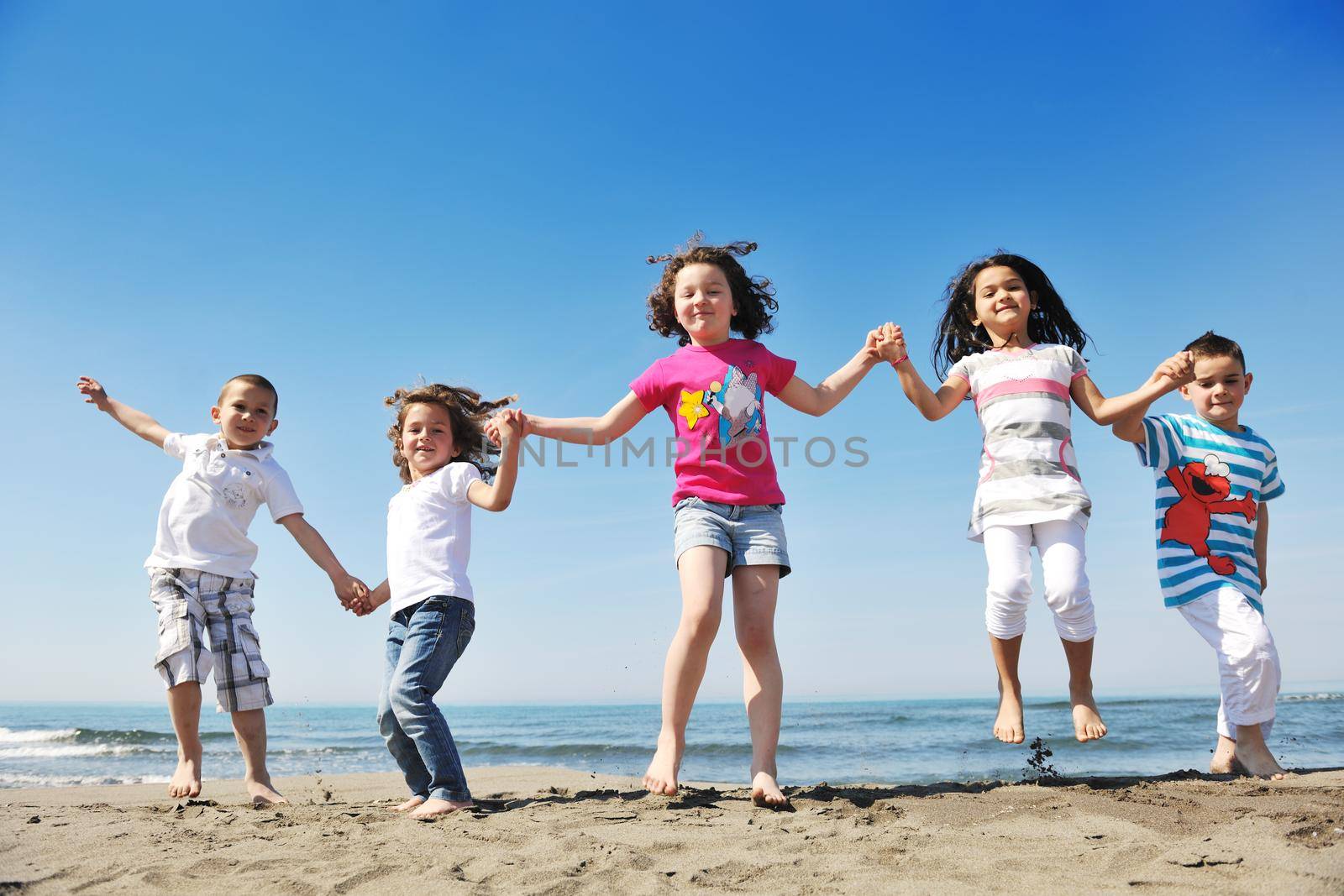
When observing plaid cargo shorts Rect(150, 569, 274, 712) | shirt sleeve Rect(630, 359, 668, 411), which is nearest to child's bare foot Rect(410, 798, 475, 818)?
plaid cargo shorts Rect(150, 569, 274, 712)

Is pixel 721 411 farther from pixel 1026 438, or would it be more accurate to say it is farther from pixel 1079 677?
pixel 1079 677

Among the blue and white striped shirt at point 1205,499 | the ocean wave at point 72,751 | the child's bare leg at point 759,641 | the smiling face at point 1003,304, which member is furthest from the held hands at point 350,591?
the ocean wave at point 72,751

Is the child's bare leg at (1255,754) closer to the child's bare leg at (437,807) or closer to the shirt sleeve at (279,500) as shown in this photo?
the child's bare leg at (437,807)

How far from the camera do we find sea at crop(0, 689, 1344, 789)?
353 inches

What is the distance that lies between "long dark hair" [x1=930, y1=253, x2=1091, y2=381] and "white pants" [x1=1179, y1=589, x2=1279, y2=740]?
1.54m

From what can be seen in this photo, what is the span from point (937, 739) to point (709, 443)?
918cm

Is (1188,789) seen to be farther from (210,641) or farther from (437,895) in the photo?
(210,641)

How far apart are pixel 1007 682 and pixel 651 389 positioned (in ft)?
7.48

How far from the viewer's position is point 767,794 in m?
3.63

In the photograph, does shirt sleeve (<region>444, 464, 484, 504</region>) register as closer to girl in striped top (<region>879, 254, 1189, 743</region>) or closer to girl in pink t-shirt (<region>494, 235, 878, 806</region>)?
girl in pink t-shirt (<region>494, 235, 878, 806</region>)

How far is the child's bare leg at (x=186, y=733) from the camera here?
176 inches

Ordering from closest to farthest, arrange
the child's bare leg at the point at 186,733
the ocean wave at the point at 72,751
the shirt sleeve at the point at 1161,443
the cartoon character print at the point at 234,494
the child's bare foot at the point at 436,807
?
the child's bare foot at the point at 436,807 → the child's bare leg at the point at 186,733 → the cartoon character print at the point at 234,494 → the shirt sleeve at the point at 1161,443 → the ocean wave at the point at 72,751

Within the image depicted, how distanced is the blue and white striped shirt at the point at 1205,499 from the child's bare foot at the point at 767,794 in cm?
251

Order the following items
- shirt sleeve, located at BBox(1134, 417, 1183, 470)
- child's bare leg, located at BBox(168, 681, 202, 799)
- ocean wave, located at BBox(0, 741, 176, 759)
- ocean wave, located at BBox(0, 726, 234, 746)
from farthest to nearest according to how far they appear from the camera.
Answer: ocean wave, located at BBox(0, 726, 234, 746) < ocean wave, located at BBox(0, 741, 176, 759) < shirt sleeve, located at BBox(1134, 417, 1183, 470) < child's bare leg, located at BBox(168, 681, 202, 799)
